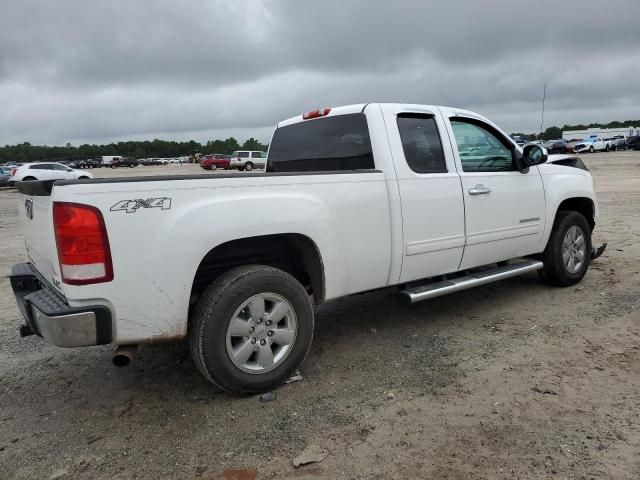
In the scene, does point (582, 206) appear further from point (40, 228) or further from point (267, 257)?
point (40, 228)

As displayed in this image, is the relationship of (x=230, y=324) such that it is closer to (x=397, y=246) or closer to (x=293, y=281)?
(x=293, y=281)

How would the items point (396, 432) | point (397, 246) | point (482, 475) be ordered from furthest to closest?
1. point (397, 246)
2. point (396, 432)
3. point (482, 475)

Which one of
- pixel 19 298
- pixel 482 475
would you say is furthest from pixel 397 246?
pixel 19 298

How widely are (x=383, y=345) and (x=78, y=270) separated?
2393mm

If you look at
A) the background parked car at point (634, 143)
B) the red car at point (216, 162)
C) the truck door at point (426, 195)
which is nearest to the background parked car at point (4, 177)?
the red car at point (216, 162)

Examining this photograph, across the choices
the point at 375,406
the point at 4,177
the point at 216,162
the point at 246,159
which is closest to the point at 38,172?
the point at 4,177

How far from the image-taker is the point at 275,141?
511 centimetres

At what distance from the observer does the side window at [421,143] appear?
13.3 ft

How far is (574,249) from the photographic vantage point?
5.45 m

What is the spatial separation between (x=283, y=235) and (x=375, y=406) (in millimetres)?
1261

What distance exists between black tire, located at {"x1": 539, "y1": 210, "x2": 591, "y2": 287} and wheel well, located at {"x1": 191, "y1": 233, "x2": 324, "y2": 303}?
9.27 ft

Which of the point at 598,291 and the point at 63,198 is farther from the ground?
the point at 63,198

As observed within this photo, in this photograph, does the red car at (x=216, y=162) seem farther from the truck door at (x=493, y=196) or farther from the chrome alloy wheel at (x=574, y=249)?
the truck door at (x=493, y=196)

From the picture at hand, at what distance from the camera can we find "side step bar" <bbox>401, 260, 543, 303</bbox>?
3982 millimetres
